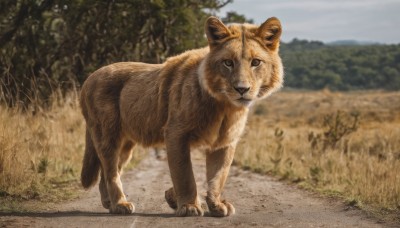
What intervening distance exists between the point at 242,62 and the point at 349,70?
7406 centimetres

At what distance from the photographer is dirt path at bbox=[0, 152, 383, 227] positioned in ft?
19.8

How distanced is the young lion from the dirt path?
0.26m

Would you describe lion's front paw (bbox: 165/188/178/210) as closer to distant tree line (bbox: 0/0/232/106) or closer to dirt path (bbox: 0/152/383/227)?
dirt path (bbox: 0/152/383/227)

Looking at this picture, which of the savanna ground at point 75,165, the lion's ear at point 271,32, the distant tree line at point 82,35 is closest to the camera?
the lion's ear at point 271,32

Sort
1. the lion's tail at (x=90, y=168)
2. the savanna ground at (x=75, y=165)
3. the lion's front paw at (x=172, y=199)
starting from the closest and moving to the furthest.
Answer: the lion's front paw at (x=172, y=199)
the lion's tail at (x=90, y=168)
the savanna ground at (x=75, y=165)

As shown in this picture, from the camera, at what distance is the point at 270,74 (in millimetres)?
6289

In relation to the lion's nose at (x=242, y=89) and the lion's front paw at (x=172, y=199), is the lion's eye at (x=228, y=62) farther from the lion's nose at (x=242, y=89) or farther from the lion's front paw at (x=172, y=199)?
the lion's front paw at (x=172, y=199)

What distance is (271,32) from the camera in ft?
21.1

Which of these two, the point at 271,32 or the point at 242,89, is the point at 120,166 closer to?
the point at 242,89

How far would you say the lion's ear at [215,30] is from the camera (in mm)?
6270

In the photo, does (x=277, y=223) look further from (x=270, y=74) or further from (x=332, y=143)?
(x=332, y=143)

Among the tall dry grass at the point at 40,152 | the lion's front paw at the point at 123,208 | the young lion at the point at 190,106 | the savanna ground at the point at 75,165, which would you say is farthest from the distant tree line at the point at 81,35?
the lion's front paw at the point at 123,208

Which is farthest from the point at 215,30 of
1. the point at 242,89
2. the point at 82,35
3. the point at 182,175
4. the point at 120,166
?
the point at 82,35

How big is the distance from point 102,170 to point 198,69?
184 cm
